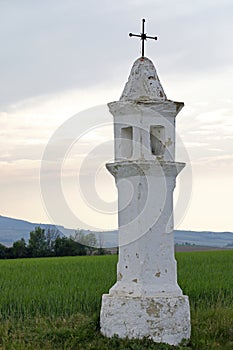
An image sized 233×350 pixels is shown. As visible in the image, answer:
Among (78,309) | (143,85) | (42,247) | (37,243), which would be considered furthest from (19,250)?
(143,85)

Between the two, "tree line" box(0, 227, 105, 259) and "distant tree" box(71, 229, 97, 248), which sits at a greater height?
"tree line" box(0, 227, 105, 259)

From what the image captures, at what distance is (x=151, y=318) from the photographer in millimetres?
7277

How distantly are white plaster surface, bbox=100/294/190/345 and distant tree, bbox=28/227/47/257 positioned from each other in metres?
27.6

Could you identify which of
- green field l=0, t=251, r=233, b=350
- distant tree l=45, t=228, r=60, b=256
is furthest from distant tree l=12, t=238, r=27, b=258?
green field l=0, t=251, r=233, b=350

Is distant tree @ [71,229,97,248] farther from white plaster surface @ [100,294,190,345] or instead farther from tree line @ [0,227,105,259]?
tree line @ [0,227,105,259]

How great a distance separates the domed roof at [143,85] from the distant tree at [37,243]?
27.5 meters

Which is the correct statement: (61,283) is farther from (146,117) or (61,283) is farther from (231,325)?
(146,117)

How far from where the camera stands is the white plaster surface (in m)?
7.29

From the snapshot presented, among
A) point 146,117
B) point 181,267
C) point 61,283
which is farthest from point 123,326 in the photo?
point 181,267

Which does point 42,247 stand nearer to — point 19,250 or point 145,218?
point 19,250

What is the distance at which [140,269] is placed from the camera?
744 cm

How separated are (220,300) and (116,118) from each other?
15.0 feet

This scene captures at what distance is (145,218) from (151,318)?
114 centimetres

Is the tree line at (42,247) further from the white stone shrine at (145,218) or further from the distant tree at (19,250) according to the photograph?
the white stone shrine at (145,218)
